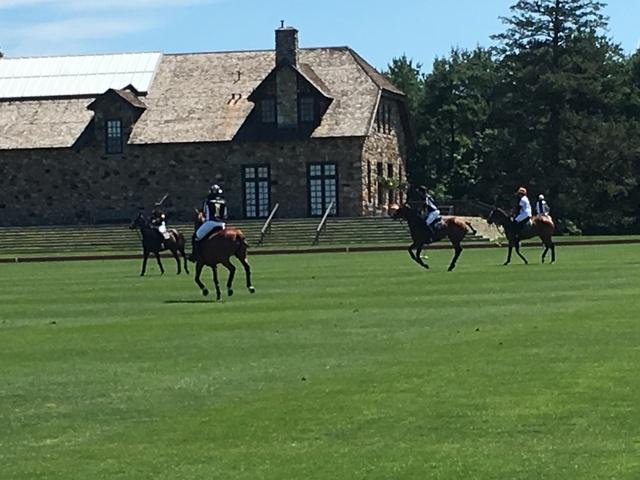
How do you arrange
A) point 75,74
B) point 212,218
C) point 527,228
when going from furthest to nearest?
point 75,74 → point 527,228 → point 212,218

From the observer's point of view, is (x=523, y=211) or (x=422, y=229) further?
(x=523, y=211)

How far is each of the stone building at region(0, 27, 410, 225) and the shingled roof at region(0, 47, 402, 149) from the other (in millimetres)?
65

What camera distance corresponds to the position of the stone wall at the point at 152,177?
2844 inches

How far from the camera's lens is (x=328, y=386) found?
1504 centimetres

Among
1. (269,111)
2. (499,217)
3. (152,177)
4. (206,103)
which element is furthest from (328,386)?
(206,103)

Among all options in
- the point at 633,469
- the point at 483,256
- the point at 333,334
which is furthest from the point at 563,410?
the point at 483,256

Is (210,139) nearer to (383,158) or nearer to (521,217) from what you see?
(383,158)

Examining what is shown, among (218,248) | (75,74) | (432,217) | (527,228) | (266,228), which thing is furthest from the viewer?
(75,74)

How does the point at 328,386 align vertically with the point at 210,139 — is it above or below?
below

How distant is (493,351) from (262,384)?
3.20 metres

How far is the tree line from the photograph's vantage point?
243 ft

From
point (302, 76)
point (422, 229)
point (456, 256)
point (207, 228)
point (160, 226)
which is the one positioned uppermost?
point (302, 76)

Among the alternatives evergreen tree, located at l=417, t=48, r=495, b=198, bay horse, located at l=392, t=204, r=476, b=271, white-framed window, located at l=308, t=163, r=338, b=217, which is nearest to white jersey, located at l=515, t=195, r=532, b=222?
bay horse, located at l=392, t=204, r=476, b=271

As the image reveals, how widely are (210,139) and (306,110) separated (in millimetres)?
4416
